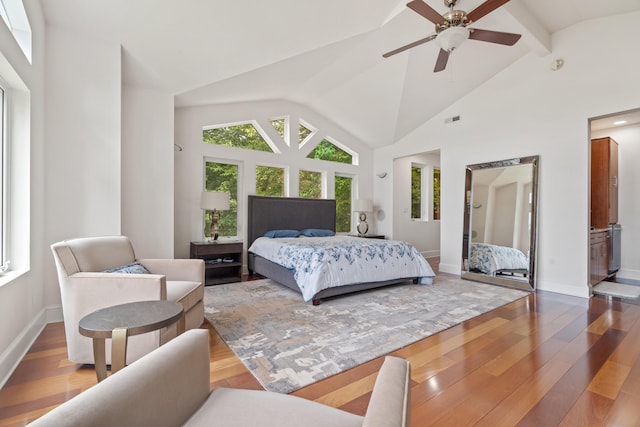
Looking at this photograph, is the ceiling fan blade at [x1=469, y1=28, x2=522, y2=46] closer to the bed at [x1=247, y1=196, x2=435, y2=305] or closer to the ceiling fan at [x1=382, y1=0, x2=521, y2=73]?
the ceiling fan at [x1=382, y1=0, x2=521, y2=73]

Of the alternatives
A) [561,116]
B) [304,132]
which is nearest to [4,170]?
[304,132]

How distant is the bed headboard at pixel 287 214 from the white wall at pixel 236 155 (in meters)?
0.19

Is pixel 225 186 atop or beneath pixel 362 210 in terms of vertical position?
atop

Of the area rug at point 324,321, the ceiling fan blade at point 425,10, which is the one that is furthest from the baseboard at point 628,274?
the ceiling fan blade at point 425,10

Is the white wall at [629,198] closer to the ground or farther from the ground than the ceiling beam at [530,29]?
closer to the ground

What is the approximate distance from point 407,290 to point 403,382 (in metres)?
3.41

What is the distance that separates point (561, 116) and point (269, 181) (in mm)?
4653

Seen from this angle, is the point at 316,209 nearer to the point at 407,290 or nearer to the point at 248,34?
the point at 407,290

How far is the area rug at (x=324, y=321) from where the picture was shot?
2088 mm

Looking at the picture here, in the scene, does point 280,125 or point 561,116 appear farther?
point 280,125

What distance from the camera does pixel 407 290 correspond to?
13.3ft

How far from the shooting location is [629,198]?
4996 mm

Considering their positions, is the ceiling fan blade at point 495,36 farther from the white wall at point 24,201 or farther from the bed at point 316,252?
the white wall at point 24,201

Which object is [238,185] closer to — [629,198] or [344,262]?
[344,262]
